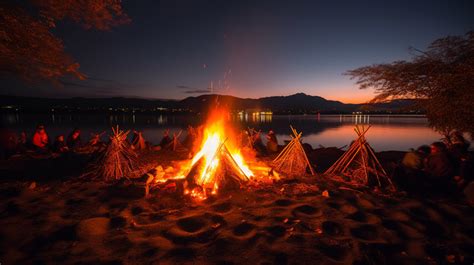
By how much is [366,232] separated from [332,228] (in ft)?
1.70

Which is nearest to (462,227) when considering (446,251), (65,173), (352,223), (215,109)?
(446,251)

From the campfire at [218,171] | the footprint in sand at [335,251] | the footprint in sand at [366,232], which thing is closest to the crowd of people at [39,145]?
the campfire at [218,171]

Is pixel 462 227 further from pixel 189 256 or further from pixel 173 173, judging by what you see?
pixel 173 173

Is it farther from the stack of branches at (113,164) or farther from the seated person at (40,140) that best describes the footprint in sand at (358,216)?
the seated person at (40,140)

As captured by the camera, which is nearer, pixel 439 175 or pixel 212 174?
pixel 439 175

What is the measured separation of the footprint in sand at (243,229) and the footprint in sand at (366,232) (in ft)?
5.38

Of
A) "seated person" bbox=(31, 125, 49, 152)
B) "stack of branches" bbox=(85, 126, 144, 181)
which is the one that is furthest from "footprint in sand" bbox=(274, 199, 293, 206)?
"seated person" bbox=(31, 125, 49, 152)

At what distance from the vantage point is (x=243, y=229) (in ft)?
12.7

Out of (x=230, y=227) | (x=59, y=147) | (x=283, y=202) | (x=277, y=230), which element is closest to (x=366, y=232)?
(x=277, y=230)

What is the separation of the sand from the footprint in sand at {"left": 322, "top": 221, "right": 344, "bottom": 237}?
0.05 feet

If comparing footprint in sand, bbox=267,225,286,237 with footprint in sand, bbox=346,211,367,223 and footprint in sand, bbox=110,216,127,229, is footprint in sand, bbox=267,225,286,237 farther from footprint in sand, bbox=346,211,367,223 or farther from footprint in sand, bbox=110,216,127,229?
footprint in sand, bbox=110,216,127,229

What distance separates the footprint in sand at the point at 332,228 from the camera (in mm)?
3703

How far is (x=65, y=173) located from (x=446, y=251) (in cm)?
891

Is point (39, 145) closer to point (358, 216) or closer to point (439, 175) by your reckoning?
point (358, 216)
